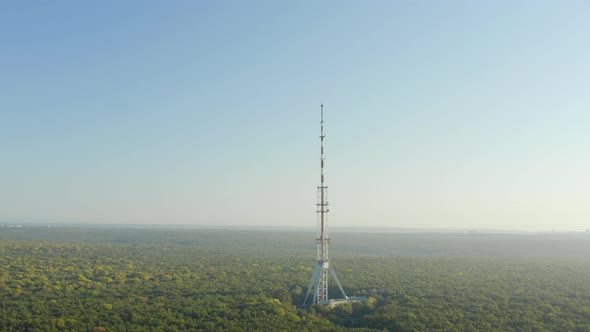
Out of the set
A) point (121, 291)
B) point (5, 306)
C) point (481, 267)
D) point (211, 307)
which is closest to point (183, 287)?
point (121, 291)

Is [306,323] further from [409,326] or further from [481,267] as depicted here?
[481,267]

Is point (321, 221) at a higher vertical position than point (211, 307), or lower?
higher

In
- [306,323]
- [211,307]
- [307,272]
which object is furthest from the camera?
[307,272]

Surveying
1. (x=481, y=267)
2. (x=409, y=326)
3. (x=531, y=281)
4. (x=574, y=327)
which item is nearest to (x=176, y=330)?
(x=409, y=326)

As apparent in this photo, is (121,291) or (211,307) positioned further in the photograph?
(121,291)

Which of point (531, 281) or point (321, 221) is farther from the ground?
point (321, 221)

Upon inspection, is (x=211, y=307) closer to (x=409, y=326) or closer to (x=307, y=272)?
(x=409, y=326)

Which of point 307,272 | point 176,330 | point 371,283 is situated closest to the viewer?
point 176,330

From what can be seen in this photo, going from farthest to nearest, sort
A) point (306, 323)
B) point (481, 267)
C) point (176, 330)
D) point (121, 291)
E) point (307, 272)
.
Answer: point (481, 267) → point (307, 272) → point (121, 291) → point (306, 323) → point (176, 330)

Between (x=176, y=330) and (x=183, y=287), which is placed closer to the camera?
(x=176, y=330)
